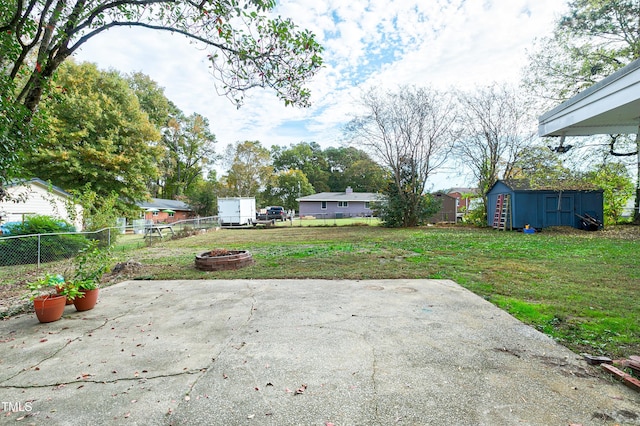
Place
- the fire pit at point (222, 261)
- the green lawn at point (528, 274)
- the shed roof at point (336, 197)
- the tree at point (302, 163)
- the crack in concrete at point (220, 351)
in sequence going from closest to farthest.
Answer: the crack in concrete at point (220, 351), the green lawn at point (528, 274), the fire pit at point (222, 261), the shed roof at point (336, 197), the tree at point (302, 163)

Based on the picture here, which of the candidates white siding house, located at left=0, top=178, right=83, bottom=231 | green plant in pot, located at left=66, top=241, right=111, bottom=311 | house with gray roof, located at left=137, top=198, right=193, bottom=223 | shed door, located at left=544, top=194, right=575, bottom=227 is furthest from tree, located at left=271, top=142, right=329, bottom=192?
green plant in pot, located at left=66, top=241, right=111, bottom=311

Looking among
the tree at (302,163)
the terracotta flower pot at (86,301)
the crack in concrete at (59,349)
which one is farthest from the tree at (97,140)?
the tree at (302,163)

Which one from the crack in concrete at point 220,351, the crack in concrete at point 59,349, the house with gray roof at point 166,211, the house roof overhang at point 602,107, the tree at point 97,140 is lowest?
the crack in concrete at point 59,349

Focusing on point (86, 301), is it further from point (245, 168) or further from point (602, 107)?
point (245, 168)

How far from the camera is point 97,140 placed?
16.6m

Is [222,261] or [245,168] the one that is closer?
[222,261]

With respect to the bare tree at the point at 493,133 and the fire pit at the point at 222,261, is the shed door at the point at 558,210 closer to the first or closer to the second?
the bare tree at the point at 493,133

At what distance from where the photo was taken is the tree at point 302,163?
51156mm

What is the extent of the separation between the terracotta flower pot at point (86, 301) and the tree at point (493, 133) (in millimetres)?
19092

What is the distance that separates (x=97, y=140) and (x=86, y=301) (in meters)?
16.6

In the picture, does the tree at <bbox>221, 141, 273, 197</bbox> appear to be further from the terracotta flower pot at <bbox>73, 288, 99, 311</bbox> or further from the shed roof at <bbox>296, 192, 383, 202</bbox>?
the terracotta flower pot at <bbox>73, 288, 99, 311</bbox>

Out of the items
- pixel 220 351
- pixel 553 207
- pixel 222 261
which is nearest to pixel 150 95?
pixel 222 261

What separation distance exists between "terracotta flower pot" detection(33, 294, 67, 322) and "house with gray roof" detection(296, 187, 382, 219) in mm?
34513

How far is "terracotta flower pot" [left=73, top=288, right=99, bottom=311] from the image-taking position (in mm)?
4051
